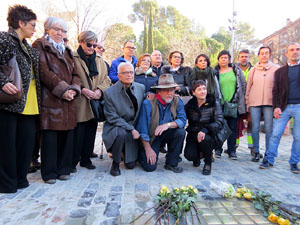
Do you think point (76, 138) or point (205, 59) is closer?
point (76, 138)

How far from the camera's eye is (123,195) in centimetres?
294

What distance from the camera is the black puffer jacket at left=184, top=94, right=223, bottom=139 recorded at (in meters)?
4.02

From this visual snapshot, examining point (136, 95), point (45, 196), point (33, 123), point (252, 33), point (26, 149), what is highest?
point (252, 33)

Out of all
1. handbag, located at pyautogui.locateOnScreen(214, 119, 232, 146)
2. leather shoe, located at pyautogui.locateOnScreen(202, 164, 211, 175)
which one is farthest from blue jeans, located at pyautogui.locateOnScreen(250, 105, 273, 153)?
leather shoe, located at pyautogui.locateOnScreen(202, 164, 211, 175)

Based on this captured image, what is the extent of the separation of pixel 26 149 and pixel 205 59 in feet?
11.4

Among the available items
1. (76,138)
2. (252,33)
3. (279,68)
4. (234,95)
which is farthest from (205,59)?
(252,33)

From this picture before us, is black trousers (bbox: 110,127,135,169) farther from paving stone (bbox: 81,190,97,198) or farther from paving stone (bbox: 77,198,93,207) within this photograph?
paving stone (bbox: 77,198,93,207)

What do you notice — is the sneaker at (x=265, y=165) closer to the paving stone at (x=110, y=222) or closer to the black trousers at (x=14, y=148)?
the paving stone at (x=110, y=222)

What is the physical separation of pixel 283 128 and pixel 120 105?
2.95 metres

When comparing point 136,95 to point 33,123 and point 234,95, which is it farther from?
point 234,95

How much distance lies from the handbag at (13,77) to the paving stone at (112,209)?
5.28 feet

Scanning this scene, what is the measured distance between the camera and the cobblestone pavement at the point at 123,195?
7.78ft

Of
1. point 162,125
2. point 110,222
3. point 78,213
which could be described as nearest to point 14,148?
point 78,213

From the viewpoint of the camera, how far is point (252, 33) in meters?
39.2
